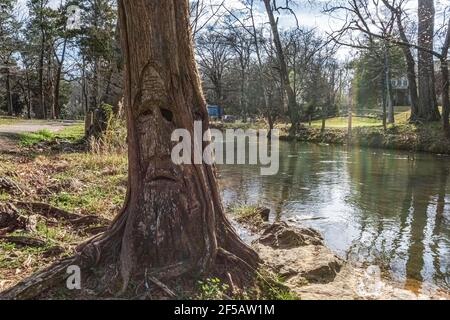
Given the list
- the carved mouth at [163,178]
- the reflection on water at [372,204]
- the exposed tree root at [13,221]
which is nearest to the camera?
the carved mouth at [163,178]

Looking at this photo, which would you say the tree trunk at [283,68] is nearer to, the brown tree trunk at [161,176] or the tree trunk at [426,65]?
the tree trunk at [426,65]

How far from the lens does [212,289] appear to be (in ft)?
11.1

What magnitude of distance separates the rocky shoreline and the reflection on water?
0.54m

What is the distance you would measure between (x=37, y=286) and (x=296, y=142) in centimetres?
2507

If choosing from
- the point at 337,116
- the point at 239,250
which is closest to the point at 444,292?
the point at 239,250

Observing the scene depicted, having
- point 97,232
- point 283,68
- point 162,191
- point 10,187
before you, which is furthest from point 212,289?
point 283,68

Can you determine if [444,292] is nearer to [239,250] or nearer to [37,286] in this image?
[239,250]

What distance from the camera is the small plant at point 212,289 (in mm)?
3332

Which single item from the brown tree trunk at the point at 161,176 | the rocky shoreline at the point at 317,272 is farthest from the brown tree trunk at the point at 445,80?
the brown tree trunk at the point at 161,176

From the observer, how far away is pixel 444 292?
4.46m

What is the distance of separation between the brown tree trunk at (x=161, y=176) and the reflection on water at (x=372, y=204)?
2379 mm

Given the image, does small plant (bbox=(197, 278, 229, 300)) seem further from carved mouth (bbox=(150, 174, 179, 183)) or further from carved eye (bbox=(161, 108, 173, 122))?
carved eye (bbox=(161, 108, 173, 122))
